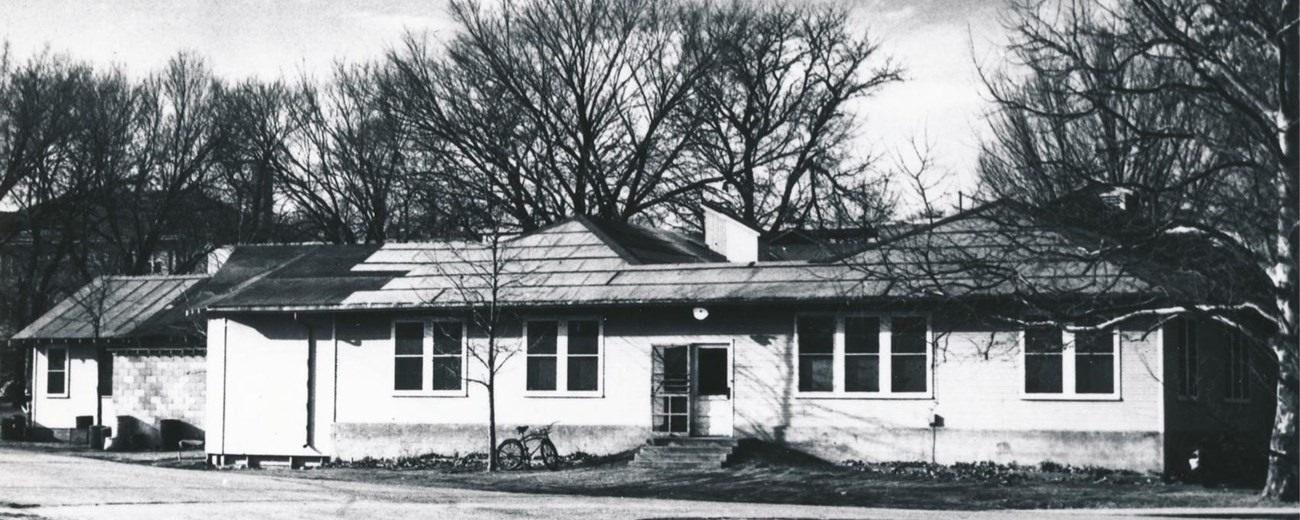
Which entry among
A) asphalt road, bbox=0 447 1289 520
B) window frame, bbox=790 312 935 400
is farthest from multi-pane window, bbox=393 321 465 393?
window frame, bbox=790 312 935 400

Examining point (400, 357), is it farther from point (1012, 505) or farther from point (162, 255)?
point (162, 255)

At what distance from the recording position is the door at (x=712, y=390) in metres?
29.8

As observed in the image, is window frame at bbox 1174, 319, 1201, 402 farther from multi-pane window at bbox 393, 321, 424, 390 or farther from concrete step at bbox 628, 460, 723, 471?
multi-pane window at bbox 393, 321, 424, 390

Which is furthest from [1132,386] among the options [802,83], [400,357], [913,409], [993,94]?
[802,83]

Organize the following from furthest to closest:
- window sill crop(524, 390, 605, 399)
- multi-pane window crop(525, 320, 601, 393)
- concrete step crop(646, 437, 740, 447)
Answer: multi-pane window crop(525, 320, 601, 393) < window sill crop(524, 390, 605, 399) < concrete step crop(646, 437, 740, 447)

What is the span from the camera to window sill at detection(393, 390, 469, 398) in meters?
31.8

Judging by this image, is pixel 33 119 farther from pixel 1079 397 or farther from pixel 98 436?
pixel 1079 397

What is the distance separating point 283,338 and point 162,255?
4214cm

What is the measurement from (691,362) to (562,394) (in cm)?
268

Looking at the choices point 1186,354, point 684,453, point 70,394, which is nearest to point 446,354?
point 684,453

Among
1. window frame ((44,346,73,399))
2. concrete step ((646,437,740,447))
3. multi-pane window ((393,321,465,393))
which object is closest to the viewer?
concrete step ((646,437,740,447))

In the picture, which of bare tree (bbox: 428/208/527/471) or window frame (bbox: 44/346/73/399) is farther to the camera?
window frame (bbox: 44/346/73/399)

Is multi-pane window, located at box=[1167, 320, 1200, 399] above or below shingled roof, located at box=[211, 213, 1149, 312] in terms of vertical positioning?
below

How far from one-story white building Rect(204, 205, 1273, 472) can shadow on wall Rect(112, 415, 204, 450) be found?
6633 millimetres
